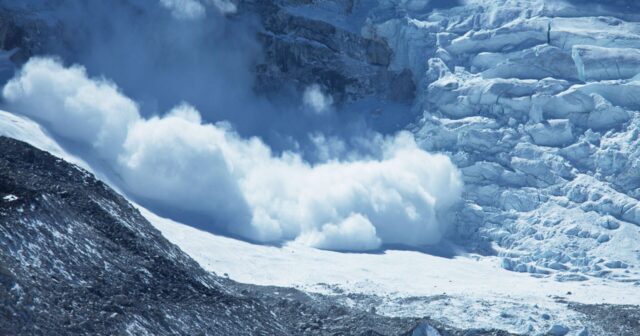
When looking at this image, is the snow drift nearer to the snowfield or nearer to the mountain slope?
the snowfield

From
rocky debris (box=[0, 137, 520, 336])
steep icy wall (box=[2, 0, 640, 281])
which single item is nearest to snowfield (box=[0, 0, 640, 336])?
steep icy wall (box=[2, 0, 640, 281])

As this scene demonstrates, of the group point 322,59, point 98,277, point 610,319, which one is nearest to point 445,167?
point 322,59

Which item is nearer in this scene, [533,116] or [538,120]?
[538,120]

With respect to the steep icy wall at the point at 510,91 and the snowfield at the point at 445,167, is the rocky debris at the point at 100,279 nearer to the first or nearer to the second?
the snowfield at the point at 445,167

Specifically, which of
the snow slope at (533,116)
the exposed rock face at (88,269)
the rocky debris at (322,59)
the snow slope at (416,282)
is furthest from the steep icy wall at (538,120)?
the exposed rock face at (88,269)

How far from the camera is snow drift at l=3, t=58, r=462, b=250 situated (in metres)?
78.0

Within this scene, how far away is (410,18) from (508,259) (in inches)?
848

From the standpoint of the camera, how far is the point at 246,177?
82.8 meters

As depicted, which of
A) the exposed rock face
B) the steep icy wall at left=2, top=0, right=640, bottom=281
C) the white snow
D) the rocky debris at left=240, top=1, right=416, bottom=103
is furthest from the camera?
the rocky debris at left=240, top=1, right=416, bottom=103

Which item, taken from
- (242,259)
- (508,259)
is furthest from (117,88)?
(508,259)

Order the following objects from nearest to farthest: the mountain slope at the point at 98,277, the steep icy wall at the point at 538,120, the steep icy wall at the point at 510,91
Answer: the mountain slope at the point at 98,277, the steep icy wall at the point at 538,120, the steep icy wall at the point at 510,91

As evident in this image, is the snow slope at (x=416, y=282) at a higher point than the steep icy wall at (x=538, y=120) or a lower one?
lower

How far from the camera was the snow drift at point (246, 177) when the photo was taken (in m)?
78.0

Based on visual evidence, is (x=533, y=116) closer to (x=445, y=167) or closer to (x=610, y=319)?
(x=445, y=167)
